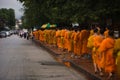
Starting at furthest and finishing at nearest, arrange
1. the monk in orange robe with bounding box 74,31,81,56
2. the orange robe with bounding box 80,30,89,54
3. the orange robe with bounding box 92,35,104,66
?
the monk in orange robe with bounding box 74,31,81,56 → the orange robe with bounding box 80,30,89,54 → the orange robe with bounding box 92,35,104,66

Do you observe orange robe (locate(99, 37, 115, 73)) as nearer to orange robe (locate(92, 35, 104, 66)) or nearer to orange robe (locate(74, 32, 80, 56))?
orange robe (locate(92, 35, 104, 66))

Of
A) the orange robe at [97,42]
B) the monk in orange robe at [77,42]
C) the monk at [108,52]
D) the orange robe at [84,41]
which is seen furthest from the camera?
the monk in orange robe at [77,42]

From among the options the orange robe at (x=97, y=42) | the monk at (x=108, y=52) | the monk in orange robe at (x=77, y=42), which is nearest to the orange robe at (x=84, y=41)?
the monk in orange robe at (x=77, y=42)

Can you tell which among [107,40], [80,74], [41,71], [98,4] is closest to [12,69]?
[41,71]

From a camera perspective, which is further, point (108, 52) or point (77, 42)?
point (77, 42)

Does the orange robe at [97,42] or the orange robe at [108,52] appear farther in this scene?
the orange robe at [97,42]

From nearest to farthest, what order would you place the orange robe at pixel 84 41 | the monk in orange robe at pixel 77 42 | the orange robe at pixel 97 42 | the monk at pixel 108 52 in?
the monk at pixel 108 52
the orange robe at pixel 97 42
the orange robe at pixel 84 41
the monk in orange robe at pixel 77 42

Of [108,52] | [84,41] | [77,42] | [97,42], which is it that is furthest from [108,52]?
[77,42]

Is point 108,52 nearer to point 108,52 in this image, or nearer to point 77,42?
point 108,52

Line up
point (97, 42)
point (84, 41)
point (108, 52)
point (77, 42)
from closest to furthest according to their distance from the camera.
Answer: point (108, 52) → point (97, 42) → point (84, 41) → point (77, 42)

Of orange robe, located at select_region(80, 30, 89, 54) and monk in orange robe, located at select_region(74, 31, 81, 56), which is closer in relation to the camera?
orange robe, located at select_region(80, 30, 89, 54)

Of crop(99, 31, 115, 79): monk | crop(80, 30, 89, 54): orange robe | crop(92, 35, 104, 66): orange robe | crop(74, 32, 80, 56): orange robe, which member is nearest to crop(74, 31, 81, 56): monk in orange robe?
crop(74, 32, 80, 56): orange robe

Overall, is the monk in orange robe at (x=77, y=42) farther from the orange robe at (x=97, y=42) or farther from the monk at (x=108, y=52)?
the monk at (x=108, y=52)

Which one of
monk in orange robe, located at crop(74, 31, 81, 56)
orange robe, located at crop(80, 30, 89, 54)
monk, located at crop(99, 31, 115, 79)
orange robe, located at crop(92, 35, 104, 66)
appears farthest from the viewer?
monk in orange robe, located at crop(74, 31, 81, 56)
